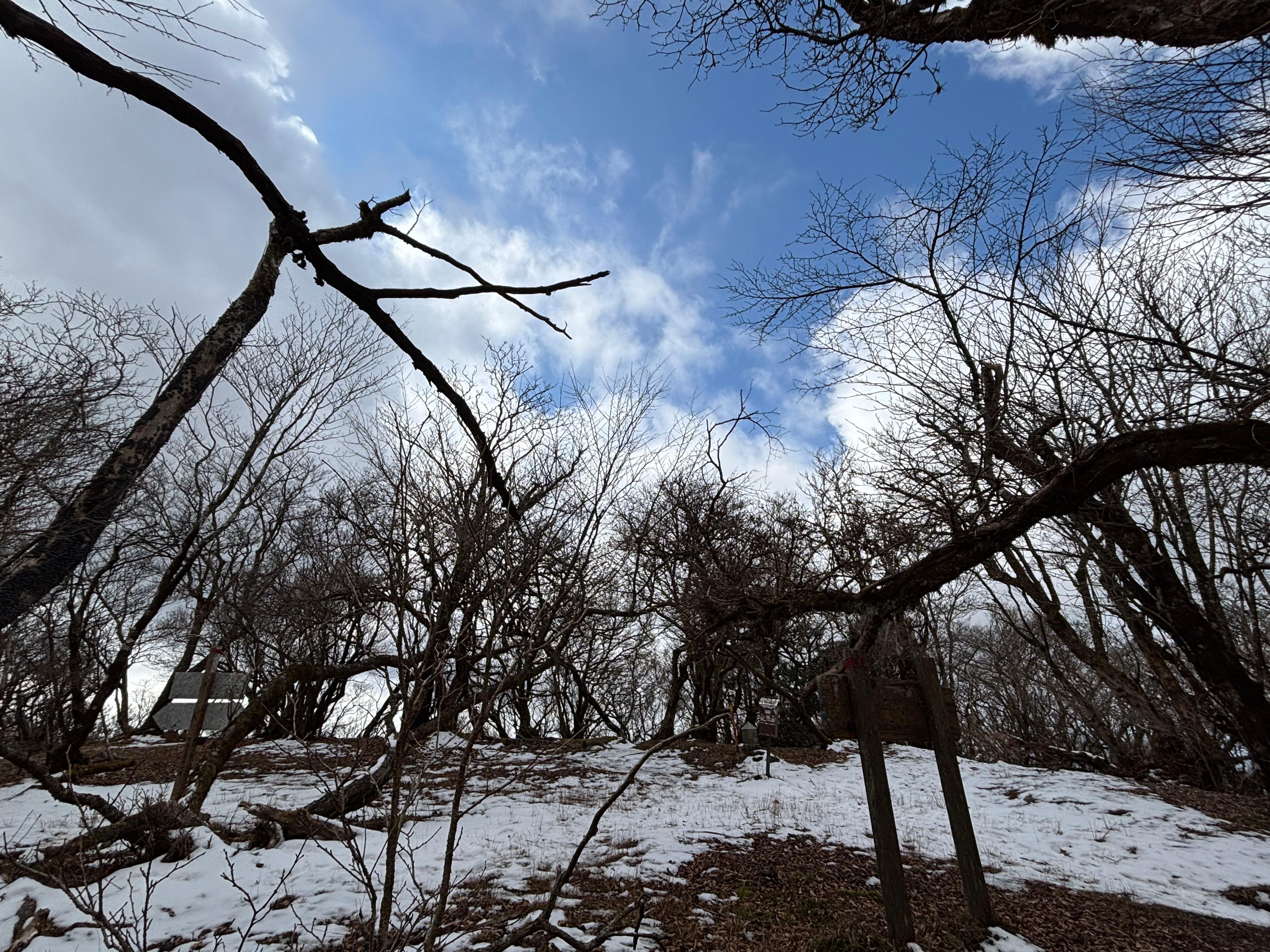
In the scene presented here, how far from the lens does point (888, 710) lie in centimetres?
366

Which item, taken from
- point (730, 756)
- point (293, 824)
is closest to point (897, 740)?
point (293, 824)

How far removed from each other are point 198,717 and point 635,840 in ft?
13.7

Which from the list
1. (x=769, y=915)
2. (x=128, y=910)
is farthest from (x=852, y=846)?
(x=128, y=910)

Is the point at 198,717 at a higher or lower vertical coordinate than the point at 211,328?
lower

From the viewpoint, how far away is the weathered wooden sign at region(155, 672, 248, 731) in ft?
18.5

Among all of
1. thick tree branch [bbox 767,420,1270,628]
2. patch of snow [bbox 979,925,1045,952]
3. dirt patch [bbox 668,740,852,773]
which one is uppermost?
thick tree branch [bbox 767,420,1270,628]

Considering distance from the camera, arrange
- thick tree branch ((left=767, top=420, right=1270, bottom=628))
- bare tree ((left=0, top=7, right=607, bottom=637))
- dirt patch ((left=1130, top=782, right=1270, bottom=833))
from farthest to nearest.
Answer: dirt patch ((left=1130, top=782, right=1270, bottom=833)), thick tree branch ((left=767, top=420, right=1270, bottom=628)), bare tree ((left=0, top=7, right=607, bottom=637))

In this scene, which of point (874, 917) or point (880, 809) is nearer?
point (880, 809)

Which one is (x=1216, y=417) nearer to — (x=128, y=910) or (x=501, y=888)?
(x=501, y=888)

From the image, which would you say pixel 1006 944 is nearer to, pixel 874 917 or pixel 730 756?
pixel 874 917

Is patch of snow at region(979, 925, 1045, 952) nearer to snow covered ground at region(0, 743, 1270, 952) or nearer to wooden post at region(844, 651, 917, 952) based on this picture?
snow covered ground at region(0, 743, 1270, 952)

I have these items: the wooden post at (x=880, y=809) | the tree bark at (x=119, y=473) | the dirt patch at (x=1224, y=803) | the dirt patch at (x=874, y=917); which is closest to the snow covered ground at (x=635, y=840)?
the dirt patch at (x=1224, y=803)

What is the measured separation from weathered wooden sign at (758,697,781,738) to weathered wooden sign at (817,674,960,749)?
269 inches

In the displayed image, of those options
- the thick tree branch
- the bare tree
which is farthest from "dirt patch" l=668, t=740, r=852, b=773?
the bare tree
